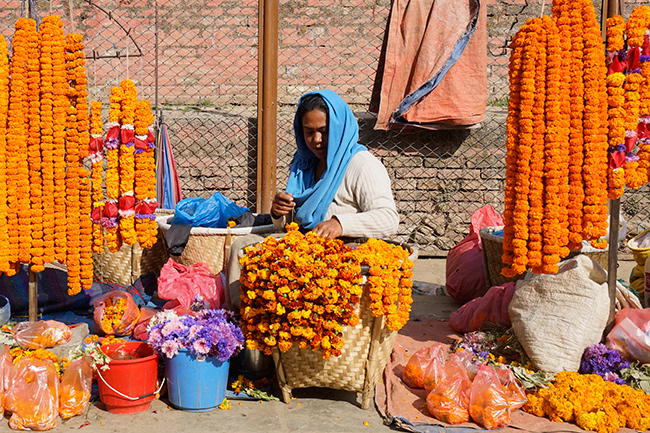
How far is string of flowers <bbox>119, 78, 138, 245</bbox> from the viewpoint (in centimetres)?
324

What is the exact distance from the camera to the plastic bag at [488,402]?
9.33 feet

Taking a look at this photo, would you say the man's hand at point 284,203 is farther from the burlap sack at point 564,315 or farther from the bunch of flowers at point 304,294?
the burlap sack at point 564,315

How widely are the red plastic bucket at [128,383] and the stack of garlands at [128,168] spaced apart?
27.1 inches

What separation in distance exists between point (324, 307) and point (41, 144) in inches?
67.1

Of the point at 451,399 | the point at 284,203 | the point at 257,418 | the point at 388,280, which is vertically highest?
the point at 284,203

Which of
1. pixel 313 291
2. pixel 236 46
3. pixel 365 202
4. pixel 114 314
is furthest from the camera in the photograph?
pixel 236 46

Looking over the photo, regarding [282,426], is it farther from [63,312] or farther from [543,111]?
[63,312]

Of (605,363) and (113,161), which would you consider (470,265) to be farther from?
(113,161)

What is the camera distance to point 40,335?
10.6 feet

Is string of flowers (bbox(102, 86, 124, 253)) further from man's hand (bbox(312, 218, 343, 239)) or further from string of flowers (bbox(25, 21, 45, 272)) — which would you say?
man's hand (bbox(312, 218, 343, 239))

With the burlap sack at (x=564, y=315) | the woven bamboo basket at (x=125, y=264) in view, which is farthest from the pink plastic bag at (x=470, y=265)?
the woven bamboo basket at (x=125, y=264)

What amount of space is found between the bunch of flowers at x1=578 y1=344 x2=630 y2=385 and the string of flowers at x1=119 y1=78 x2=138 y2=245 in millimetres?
2550

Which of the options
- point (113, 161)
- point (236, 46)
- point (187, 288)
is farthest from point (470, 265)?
point (236, 46)

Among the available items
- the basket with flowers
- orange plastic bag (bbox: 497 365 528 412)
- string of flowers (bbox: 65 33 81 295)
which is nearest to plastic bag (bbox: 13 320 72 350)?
string of flowers (bbox: 65 33 81 295)
